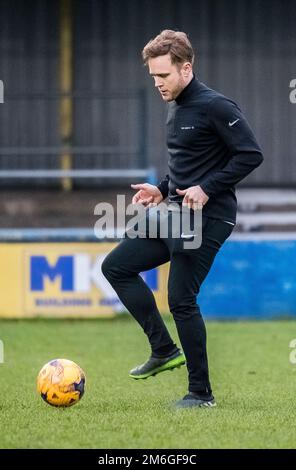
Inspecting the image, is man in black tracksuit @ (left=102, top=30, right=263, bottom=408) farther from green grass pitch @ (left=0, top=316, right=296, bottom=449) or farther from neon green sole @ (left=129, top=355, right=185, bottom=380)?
green grass pitch @ (left=0, top=316, right=296, bottom=449)

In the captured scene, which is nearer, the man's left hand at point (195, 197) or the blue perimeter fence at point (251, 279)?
the man's left hand at point (195, 197)

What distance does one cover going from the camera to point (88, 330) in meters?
11.5

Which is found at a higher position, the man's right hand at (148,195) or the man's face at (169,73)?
the man's face at (169,73)

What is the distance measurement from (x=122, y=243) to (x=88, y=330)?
476 centimetres

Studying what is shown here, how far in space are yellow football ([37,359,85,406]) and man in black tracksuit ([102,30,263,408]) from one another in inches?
22.8

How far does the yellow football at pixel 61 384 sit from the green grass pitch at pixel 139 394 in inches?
2.4

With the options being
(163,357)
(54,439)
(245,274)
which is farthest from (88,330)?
(54,439)

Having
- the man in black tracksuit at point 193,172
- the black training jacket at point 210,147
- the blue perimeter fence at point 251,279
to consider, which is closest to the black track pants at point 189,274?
the man in black tracksuit at point 193,172

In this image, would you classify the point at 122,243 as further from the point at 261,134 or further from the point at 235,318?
the point at 261,134

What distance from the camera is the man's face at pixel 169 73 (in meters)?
6.41

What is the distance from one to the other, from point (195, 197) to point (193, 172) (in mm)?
259

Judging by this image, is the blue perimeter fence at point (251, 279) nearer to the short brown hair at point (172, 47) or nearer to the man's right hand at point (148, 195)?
the man's right hand at point (148, 195)

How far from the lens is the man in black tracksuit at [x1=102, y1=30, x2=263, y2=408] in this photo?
6344 millimetres

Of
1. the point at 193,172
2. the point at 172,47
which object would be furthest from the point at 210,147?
the point at 172,47
